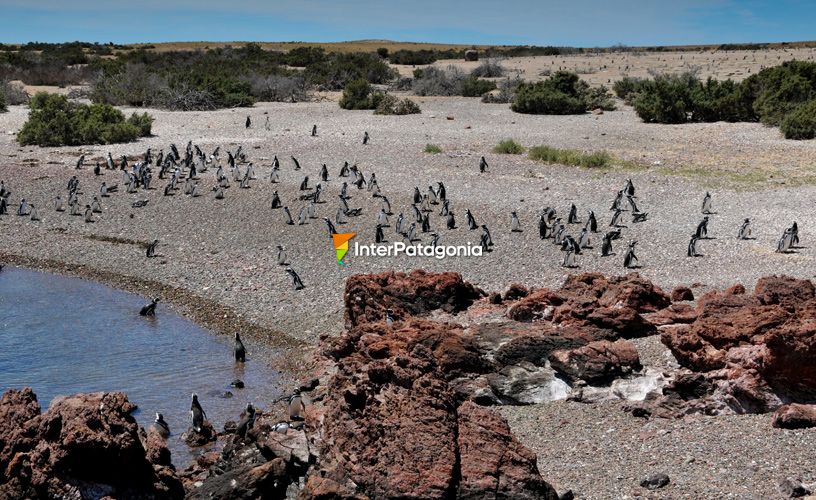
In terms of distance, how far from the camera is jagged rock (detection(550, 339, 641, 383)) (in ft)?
35.9

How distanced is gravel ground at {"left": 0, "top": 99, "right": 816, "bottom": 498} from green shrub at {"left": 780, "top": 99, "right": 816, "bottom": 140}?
31.6 inches

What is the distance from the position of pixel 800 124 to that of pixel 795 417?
78.5ft

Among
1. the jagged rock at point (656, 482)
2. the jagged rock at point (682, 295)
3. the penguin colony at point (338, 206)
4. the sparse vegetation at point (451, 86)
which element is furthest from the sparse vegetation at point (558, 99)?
the jagged rock at point (656, 482)

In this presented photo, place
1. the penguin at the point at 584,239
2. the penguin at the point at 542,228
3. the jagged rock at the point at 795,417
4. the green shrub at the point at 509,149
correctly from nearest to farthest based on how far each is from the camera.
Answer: the jagged rock at the point at 795,417
the penguin at the point at 584,239
the penguin at the point at 542,228
the green shrub at the point at 509,149

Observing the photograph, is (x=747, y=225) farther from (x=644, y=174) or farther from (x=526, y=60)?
(x=526, y=60)

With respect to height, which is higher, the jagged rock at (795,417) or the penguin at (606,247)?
the penguin at (606,247)

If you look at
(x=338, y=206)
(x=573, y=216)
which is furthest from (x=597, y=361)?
(x=338, y=206)

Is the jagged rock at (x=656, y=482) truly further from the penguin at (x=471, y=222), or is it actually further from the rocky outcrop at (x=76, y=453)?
the penguin at (x=471, y=222)

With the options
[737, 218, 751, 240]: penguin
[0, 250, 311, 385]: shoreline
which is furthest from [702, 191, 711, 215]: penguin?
[0, 250, 311, 385]: shoreline

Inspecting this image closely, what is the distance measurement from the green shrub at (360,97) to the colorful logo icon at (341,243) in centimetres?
2126

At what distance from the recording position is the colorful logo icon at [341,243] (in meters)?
19.5

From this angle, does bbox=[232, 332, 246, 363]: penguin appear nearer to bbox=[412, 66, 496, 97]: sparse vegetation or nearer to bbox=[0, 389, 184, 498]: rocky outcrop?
bbox=[0, 389, 184, 498]: rocky outcrop

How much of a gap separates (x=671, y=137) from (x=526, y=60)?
4944 cm

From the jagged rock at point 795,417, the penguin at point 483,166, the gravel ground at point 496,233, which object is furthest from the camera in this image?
the penguin at point 483,166
